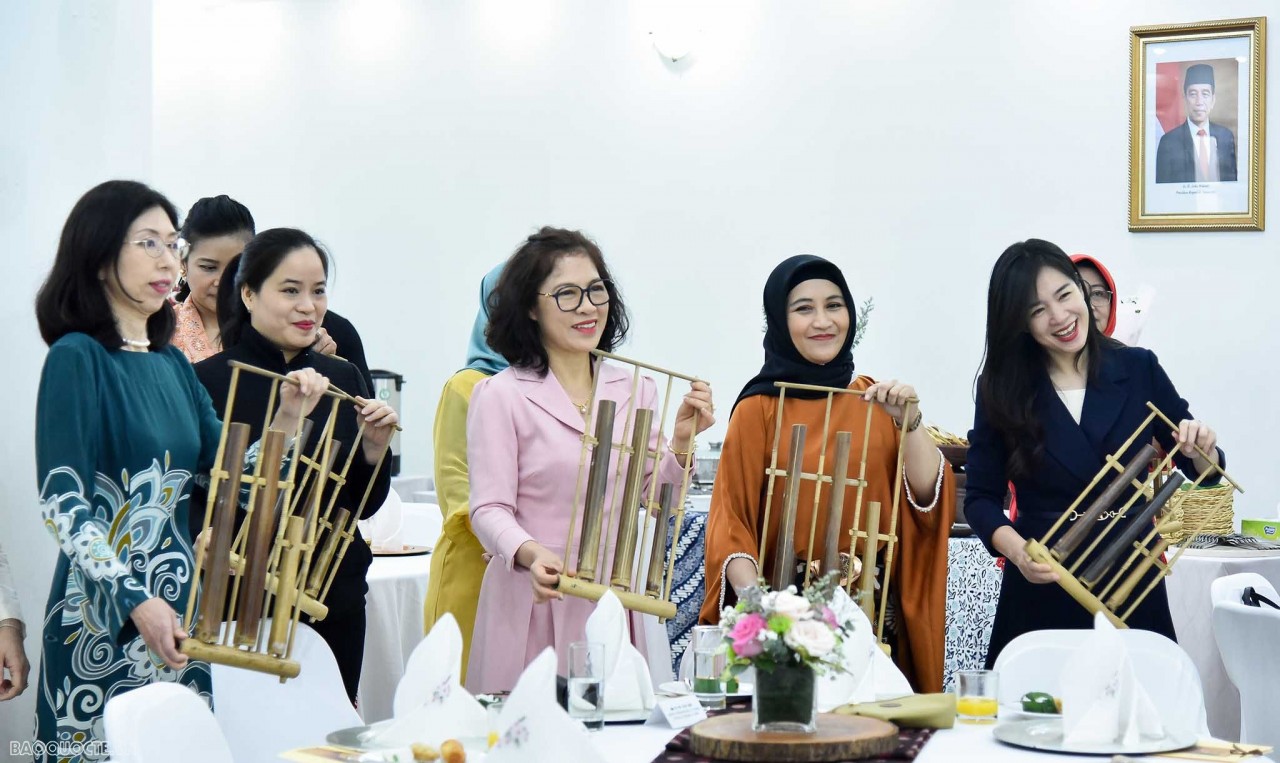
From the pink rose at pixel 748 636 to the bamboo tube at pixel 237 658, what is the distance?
758 mm

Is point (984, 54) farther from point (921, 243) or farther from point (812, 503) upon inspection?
point (812, 503)

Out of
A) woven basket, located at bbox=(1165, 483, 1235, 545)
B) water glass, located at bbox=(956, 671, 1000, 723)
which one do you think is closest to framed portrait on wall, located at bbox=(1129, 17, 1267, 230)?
woven basket, located at bbox=(1165, 483, 1235, 545)

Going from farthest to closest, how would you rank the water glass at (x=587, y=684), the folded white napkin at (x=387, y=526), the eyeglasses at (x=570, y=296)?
1. the folded white napkin at (x=387, y=526)
2. the eyeglasses at (x=570, y=296)
3. the water glass at (x=587, y=684)

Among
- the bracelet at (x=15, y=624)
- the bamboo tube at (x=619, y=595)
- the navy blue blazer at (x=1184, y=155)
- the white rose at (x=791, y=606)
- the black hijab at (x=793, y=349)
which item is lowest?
the bracelet at (x=15, y=624)

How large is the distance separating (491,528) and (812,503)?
72 cm

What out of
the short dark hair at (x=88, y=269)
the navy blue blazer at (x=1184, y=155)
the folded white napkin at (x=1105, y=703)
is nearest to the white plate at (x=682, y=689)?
the folded white napkin at (x=1105, y=703)

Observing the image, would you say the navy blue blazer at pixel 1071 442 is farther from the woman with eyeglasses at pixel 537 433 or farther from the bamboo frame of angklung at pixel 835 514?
the woman with eyeglasses at pixel 537 433

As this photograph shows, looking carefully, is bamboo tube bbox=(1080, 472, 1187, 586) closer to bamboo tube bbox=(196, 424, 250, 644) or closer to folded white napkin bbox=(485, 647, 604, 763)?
folded white napkin bbox=(485, 647, 604, 763)

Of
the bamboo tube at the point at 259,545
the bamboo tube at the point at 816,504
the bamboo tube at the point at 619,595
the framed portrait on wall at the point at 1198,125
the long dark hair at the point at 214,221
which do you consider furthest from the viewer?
the framed portrait on wall at the point at 1198,125

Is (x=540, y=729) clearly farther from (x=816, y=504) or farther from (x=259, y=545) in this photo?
(x=816, y=504)

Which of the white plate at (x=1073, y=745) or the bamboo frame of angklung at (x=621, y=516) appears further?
the bamboo frame of angklung at (x=621, y=516)

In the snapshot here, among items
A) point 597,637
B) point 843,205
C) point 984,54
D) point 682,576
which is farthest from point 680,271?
point 597,637

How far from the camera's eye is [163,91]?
26.6ft

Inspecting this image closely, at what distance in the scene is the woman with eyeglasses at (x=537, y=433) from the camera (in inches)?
110
